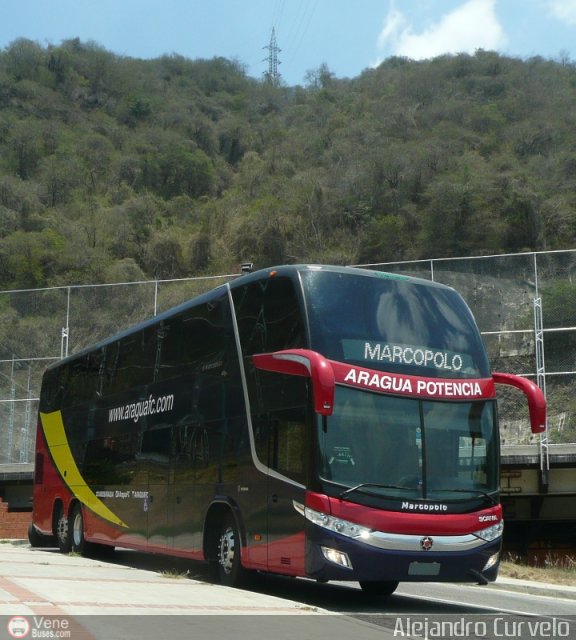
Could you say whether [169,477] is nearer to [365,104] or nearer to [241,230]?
[241,230]

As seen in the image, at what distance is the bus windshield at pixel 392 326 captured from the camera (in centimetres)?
1139

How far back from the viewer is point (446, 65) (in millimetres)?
91375

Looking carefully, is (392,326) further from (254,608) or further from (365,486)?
(254,608)

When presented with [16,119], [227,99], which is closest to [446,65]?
[227,99]

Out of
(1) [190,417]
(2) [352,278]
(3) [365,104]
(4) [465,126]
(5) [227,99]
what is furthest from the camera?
(5) [227,99]

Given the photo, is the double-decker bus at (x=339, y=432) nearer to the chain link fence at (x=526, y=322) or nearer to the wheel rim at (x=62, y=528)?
the wheel rim at (x=62, y=528)

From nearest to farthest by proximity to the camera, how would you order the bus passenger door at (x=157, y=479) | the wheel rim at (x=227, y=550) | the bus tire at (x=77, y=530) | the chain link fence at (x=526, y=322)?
the wheel rim at (x=227, y=550), the bus passenger door at (x=157, y=479), the bus tire at (x=77, y=530), the chain link fence at (x=526, y=322)

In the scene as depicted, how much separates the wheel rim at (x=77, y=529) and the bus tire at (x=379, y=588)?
862cm

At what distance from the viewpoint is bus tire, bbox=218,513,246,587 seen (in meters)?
12.6

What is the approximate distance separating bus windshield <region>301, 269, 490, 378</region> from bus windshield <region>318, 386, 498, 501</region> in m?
0.46

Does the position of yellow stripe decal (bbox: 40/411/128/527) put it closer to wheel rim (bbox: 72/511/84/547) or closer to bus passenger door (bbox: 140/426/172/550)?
wheel rim (bbox: 72/511/84/547)

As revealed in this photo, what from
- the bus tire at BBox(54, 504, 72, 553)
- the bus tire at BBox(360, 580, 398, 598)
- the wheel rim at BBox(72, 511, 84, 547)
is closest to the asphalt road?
the bus tire at BBox(360, 580, 398, 598)

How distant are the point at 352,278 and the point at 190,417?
3833 millimetres

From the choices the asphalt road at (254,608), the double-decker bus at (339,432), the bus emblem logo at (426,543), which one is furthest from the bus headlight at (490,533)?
the asphalt road at (254,608)
